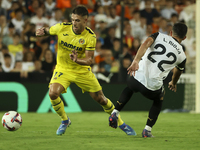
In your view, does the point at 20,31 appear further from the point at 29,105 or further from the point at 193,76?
the point at 193,76

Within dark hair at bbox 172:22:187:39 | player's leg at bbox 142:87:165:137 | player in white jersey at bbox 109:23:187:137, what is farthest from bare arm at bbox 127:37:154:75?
player's leg at bbox 142:87:165:137

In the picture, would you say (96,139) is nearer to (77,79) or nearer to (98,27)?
(77,79)

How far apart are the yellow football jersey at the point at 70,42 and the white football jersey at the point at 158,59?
3.08 ft

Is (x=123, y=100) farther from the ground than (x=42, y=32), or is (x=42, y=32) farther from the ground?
(x=42, y=32)

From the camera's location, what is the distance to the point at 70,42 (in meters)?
5.88

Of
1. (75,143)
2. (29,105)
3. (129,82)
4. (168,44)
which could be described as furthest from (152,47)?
(29,105)

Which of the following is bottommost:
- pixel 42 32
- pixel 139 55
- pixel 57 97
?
pixel 57 97

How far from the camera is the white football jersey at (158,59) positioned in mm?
5355

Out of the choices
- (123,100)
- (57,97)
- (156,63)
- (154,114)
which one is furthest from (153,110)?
(57,97)

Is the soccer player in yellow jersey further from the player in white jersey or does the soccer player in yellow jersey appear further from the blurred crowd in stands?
the blurred crowd in stands

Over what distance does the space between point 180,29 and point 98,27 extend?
613 cm

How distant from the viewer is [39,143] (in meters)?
4.94

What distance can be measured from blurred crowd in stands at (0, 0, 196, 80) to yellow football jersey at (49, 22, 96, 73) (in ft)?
13.7

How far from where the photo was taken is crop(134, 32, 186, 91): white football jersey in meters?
5.36
